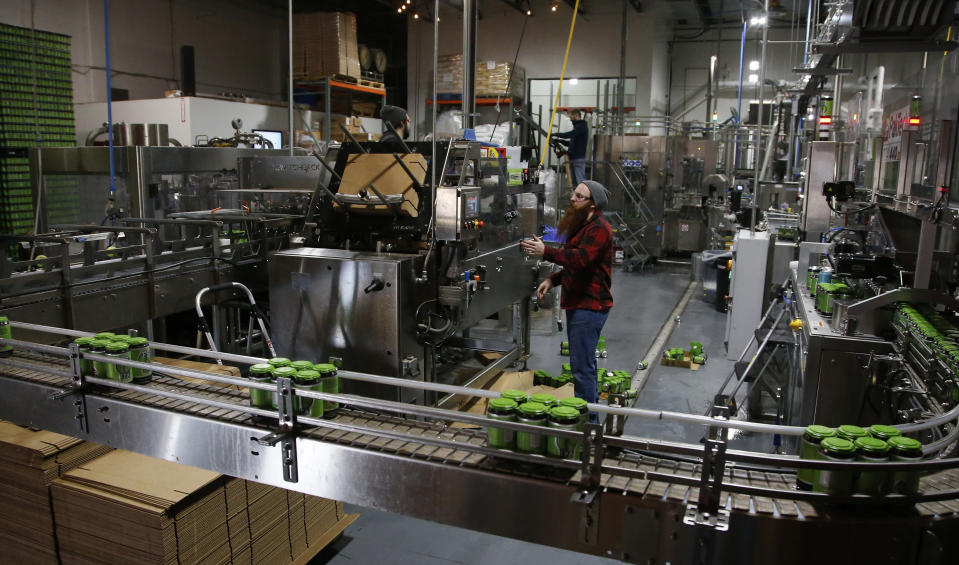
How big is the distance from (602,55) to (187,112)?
832 cm

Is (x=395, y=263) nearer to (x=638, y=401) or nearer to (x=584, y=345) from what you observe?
(x=584, y=345)

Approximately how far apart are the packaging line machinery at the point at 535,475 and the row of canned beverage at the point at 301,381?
0.14 ft

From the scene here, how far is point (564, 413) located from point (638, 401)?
3691mm

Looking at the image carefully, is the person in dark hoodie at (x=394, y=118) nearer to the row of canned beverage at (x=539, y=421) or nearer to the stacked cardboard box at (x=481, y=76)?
the row of canned beverage at (x=539, y=421)

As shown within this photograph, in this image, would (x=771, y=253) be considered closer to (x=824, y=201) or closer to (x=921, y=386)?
(x=824, y=201)

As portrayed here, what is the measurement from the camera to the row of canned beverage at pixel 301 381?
211 cm

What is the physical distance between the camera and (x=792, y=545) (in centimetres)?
159

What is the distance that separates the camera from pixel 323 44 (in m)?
10.5

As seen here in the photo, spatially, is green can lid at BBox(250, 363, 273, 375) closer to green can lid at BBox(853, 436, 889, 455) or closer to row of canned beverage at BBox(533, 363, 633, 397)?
green can lid at BBox(853, 436, 889, 455)

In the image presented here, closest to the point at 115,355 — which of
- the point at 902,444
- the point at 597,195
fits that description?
the point at 902,444

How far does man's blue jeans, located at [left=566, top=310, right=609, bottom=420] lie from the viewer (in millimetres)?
4086

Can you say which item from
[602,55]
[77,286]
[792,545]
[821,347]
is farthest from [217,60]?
[792,545]

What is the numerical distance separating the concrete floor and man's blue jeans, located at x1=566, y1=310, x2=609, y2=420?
2.48 ft

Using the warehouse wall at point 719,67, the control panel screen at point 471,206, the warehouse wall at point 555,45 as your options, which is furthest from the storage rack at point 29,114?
the warehouse wall at point 719,67
